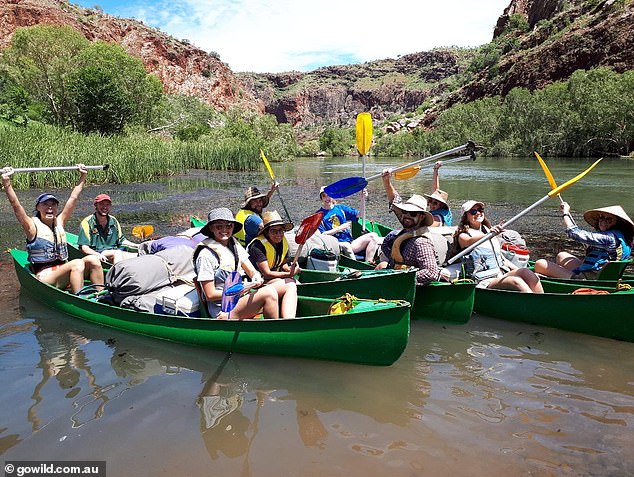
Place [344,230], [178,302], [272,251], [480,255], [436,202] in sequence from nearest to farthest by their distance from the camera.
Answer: [178,302], [272,251], [480,255], [436,202], [344,230]

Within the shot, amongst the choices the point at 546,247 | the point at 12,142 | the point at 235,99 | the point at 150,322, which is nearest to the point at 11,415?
the point at 150,322

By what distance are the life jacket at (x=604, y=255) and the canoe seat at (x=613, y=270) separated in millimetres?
71

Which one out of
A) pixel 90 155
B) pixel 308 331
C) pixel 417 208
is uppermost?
pixel 90 155

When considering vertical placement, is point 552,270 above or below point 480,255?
below

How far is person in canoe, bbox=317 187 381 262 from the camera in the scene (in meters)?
6.70

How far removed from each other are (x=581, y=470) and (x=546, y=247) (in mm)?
6793

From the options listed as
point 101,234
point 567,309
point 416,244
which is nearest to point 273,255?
point 416,244

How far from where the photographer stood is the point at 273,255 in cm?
500

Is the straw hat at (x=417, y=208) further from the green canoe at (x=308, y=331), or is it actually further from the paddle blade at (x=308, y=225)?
the green canoe at (x=308, y=331)

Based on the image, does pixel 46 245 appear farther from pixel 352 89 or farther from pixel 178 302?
pixel 352 89

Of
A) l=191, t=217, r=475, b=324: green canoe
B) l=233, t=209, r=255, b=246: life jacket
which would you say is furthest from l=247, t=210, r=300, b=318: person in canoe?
l=233, t=209, r=255, b=246: life jacket

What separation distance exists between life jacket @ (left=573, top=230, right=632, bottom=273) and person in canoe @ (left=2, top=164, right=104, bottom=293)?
213 inches

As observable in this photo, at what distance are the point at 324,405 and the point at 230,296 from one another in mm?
1282

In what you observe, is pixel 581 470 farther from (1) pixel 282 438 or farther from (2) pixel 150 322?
(2) pixel 150 322
